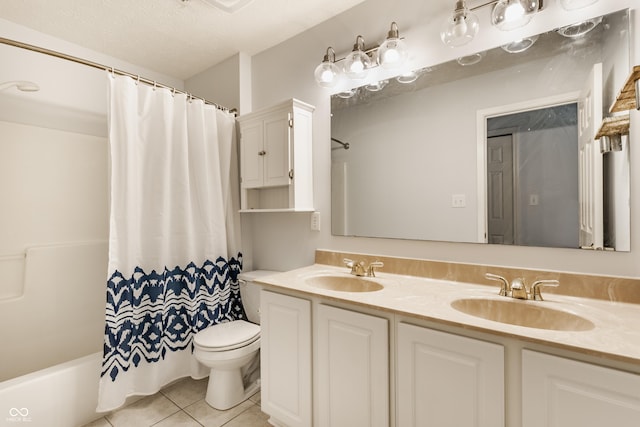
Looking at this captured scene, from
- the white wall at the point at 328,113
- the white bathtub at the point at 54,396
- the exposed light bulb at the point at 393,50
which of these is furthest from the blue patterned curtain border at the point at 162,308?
the exposed light bulb at the point at 393,50

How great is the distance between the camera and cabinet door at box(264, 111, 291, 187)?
6.29ft

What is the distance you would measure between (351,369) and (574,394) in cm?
73

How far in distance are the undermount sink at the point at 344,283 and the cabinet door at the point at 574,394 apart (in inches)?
31.3

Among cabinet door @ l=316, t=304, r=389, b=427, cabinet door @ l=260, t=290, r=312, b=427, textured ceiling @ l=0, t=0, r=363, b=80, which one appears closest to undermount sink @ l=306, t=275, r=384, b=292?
cabinet door @ l=260, t=290, r=312, b=427

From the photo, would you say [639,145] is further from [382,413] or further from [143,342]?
[143,342]

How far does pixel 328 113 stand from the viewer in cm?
196

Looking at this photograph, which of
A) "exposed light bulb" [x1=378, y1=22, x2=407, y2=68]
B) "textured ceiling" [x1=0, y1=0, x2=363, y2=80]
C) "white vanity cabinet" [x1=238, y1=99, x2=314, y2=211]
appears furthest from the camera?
"white vanity cabinet" [x1=238, y1=99, x2=314, y2=211]

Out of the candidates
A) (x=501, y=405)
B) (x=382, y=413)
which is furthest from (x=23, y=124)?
(x=501, y=405)

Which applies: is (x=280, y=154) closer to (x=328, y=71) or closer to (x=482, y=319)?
(x=328, y=71)

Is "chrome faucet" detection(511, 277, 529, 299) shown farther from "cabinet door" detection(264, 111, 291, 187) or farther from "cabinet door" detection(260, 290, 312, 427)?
"cabinet door" detection(264, 111, 291, 187)

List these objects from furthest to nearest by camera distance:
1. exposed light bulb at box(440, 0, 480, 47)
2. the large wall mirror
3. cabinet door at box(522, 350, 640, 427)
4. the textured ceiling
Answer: the textured ceiling < exposed light bulb at box(440, 0, 480, 47) < the large wall mirror < cabinet door at box(522, 350, 640, 427)

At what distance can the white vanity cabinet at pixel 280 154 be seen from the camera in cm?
191

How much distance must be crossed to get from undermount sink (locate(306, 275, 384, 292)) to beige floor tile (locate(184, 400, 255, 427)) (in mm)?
892

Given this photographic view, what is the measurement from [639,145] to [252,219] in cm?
223
